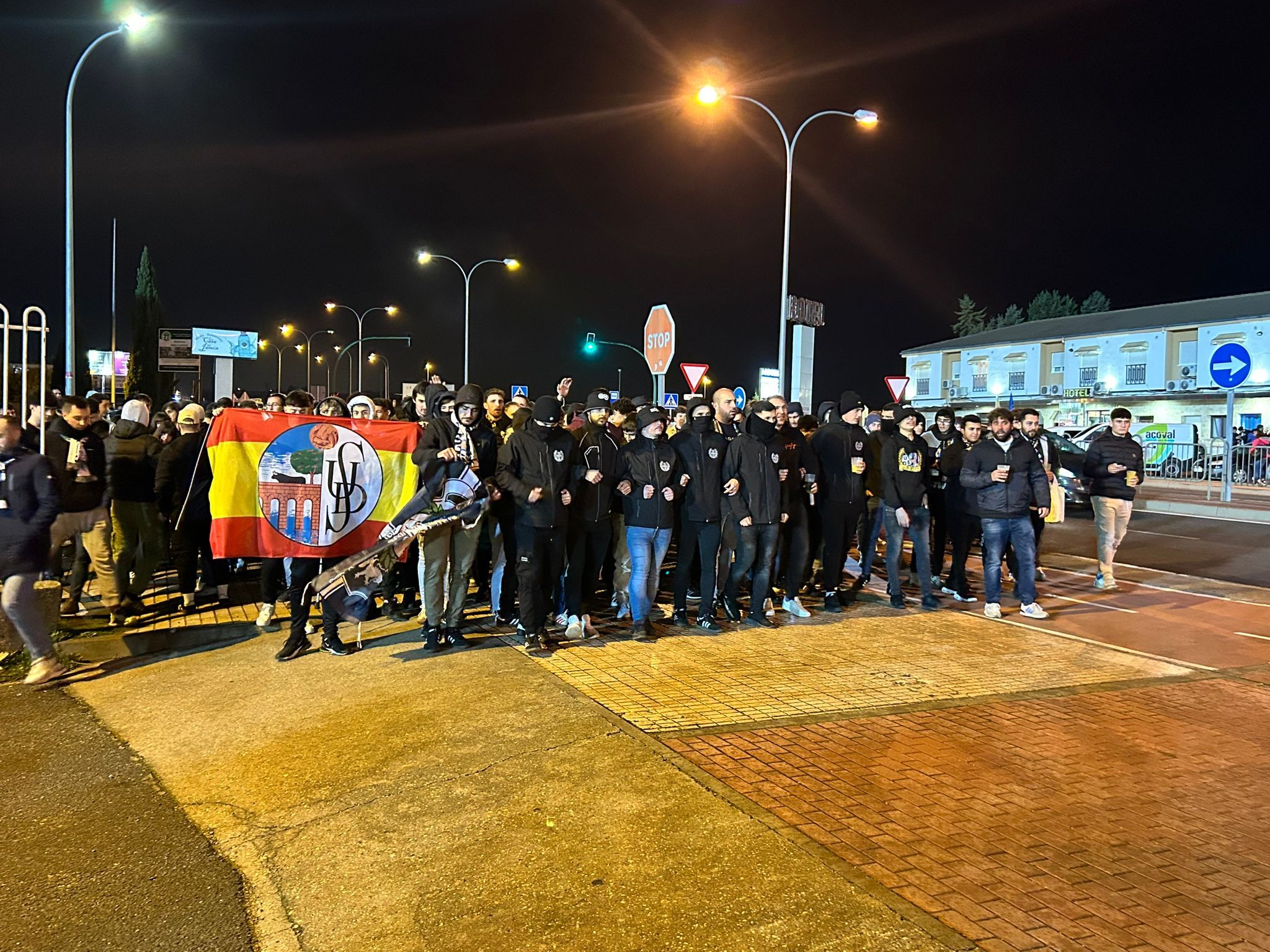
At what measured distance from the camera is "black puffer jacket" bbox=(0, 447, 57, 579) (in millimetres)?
6309

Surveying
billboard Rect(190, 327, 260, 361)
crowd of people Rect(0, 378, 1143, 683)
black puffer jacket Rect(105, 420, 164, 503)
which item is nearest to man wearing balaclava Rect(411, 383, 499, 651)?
crowd of people Rect(0, 378, 1143, 683)

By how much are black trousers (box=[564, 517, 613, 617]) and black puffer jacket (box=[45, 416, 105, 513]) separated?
156 inches

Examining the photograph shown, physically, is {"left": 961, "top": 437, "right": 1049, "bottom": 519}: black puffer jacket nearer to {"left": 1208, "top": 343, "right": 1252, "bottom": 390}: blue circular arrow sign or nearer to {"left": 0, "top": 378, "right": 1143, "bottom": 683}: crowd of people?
{"left": 0, "top": 378, "right": 1143, "bottom": 683}: crowd of people

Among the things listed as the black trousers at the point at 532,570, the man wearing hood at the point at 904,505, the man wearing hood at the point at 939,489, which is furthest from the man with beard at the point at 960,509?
the black trousers at the point at 532,570

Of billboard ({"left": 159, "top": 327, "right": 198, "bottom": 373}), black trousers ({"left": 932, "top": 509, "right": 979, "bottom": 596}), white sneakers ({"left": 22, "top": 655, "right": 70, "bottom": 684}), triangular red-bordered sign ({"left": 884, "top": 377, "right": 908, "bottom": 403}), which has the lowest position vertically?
white sneakers ({"left": 22, "top": 655, "right": 70, "bottom": 684})

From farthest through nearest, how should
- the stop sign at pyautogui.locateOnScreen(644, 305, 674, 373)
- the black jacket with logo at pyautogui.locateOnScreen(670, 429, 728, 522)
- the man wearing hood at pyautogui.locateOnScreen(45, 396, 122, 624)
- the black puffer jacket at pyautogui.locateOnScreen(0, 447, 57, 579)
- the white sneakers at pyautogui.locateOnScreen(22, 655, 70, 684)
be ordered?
the stop sign at pyautogui.locateOnScreen(644, 305, 674, 373)
the black jacket with logo at pyautogui.locateOnScreen(670, 429, 728, 522)
the man wearing hood at pyautogui.locateOnScreen(45, 396, 122, 624)
the white sneakers at pyautogui.locateOnScreen(22, 655, 70, 684)
the black puffer jacket at pyautogui.locateOnScreen(0, 447, 57, 579)

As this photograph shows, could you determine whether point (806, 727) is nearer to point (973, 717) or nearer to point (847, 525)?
point (973, 717)

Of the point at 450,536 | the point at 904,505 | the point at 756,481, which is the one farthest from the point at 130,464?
the point at 904,505

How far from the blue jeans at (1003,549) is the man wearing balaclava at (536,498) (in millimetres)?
4374

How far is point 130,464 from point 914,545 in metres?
7.59

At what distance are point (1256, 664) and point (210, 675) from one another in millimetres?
8230

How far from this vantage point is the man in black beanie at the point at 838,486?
9148 millimetres

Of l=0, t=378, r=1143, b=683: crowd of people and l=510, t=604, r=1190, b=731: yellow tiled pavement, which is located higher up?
l=0, t=378, r=1143, b=683: crowd of people

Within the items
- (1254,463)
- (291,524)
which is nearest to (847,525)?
(291,524)
